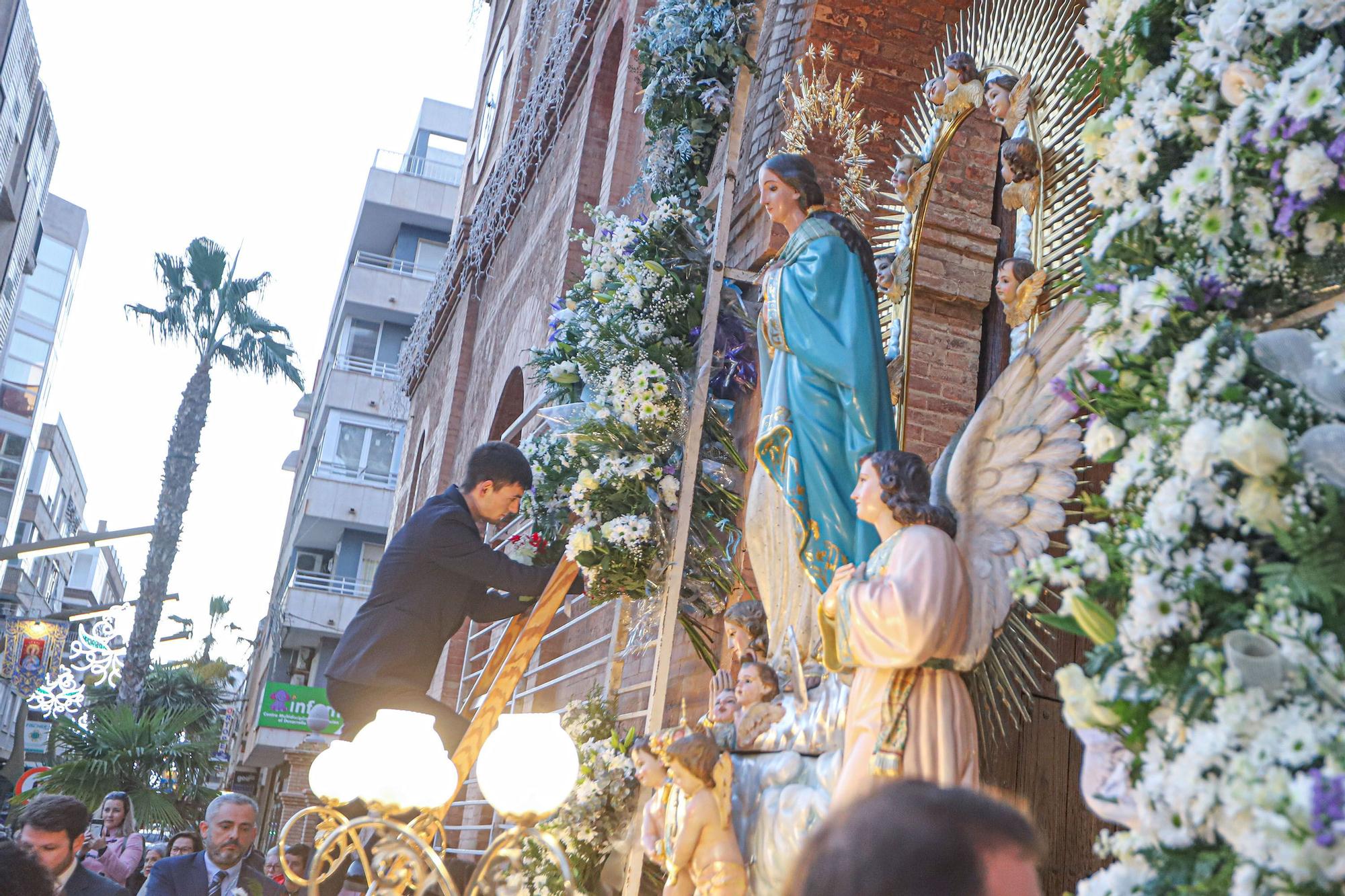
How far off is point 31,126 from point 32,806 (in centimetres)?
2835

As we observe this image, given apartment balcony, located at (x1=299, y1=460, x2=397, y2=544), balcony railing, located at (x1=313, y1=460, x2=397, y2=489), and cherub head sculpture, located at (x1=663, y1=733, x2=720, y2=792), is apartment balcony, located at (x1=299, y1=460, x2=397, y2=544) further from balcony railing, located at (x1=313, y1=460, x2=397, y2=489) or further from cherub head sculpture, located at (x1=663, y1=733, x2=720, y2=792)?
cherub head sculpture, located at (x1=663, y1=733, x2=720, y2=792)

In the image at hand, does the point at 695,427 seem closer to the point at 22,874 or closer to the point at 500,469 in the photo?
the point at 500,469

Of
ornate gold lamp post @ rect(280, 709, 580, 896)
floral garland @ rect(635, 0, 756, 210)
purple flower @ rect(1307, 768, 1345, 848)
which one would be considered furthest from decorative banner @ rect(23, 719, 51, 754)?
Answer: purple flower @ rect(1307, 768, 1345, 848)

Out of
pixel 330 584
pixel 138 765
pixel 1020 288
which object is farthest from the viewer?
pixel 330 584

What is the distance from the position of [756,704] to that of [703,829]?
50 centimetres

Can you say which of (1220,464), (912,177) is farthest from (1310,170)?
(912,177)

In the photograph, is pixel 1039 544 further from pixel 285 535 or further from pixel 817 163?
pixel 285 535

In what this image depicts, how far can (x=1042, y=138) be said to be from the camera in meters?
5.78

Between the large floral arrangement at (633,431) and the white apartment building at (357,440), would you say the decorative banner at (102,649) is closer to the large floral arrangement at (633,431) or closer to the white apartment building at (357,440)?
the white apartment building at (357,440)

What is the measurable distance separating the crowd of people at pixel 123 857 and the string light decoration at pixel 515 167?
7.50 meters

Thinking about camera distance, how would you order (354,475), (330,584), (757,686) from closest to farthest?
(757,686) < (330,584) < (354,475)

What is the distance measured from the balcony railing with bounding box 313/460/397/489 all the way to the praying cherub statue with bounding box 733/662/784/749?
93.6ft

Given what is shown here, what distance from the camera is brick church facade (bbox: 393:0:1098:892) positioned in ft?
18.9

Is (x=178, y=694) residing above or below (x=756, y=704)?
above
